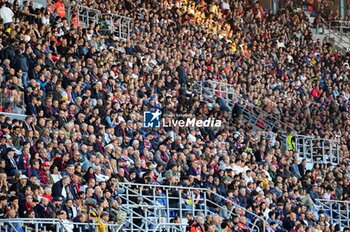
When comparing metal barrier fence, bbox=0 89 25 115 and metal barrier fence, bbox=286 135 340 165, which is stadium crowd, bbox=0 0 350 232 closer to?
metal barrier fence, bbox=0 89 25 115

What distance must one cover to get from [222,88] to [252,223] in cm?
942

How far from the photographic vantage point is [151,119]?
3166 centimetres

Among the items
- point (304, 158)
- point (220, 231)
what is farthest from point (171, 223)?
point (304, 158)

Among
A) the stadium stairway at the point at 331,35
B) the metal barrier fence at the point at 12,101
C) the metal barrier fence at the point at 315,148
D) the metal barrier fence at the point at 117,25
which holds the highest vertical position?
the stadium stairway at the point at 331,35

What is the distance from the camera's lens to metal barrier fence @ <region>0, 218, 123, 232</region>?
22031 mm

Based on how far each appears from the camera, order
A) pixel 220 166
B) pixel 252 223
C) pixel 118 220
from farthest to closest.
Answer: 1. pixel 220 166
2. pixel 252 223
3. pixel 118 220

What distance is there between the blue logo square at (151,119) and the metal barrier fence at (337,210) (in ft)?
16.7

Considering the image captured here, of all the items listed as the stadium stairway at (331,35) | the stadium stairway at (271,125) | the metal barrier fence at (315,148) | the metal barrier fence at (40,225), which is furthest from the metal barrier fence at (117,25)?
the stadium stairway at (331,35)

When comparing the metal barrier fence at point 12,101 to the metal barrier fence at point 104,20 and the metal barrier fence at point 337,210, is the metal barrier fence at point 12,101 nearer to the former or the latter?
the metal barrier fence at point 104,20

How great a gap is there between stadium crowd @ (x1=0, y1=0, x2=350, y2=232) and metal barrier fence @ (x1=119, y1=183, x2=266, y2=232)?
199mm

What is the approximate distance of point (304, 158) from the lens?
36.2m

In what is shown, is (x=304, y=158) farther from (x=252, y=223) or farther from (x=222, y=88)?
(x=252, y=223)

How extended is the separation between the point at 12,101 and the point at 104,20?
9729mm

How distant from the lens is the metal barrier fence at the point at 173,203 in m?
26.5
